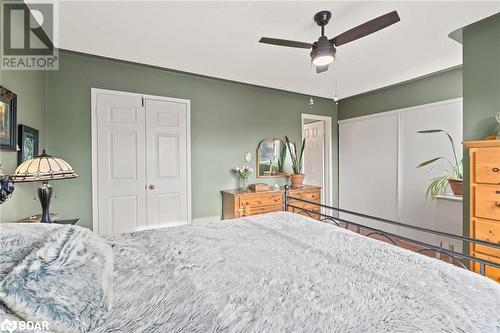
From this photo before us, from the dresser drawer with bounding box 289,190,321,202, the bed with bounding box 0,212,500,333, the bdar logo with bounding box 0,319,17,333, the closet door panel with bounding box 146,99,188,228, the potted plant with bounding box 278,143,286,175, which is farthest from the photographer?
the potted plant with bounding box 278,143,286,175

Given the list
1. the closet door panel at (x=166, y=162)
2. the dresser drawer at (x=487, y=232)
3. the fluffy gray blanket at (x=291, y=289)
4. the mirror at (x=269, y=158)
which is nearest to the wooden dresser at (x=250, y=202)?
the mirror at (x=269, y=158)

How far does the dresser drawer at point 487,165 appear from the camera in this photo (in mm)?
1743

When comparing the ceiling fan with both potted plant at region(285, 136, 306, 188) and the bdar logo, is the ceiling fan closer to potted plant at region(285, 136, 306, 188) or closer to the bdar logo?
the bdar logo

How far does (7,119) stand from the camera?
1595 mm

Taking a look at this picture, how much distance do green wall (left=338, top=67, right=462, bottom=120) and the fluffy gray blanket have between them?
3083 mm

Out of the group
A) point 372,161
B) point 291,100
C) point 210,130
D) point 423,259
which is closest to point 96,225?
point 210,130

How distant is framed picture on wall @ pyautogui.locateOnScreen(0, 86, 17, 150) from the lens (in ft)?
4.96

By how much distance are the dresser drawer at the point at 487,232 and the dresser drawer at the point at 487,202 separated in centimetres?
5

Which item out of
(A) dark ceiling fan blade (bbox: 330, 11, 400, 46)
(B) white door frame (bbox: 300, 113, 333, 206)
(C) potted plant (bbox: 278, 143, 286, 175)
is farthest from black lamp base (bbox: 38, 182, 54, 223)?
(B) white door frame (bbox: 300, 113, 333, 206)

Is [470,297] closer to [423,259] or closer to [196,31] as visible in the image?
[423,259]

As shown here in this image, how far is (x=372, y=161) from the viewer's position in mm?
4098

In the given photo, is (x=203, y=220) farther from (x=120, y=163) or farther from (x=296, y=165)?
(x=296, y=165)

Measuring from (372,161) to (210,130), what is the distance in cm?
291

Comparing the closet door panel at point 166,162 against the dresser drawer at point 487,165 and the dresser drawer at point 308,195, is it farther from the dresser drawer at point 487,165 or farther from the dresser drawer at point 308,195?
the dresser drawer at point 487,165
